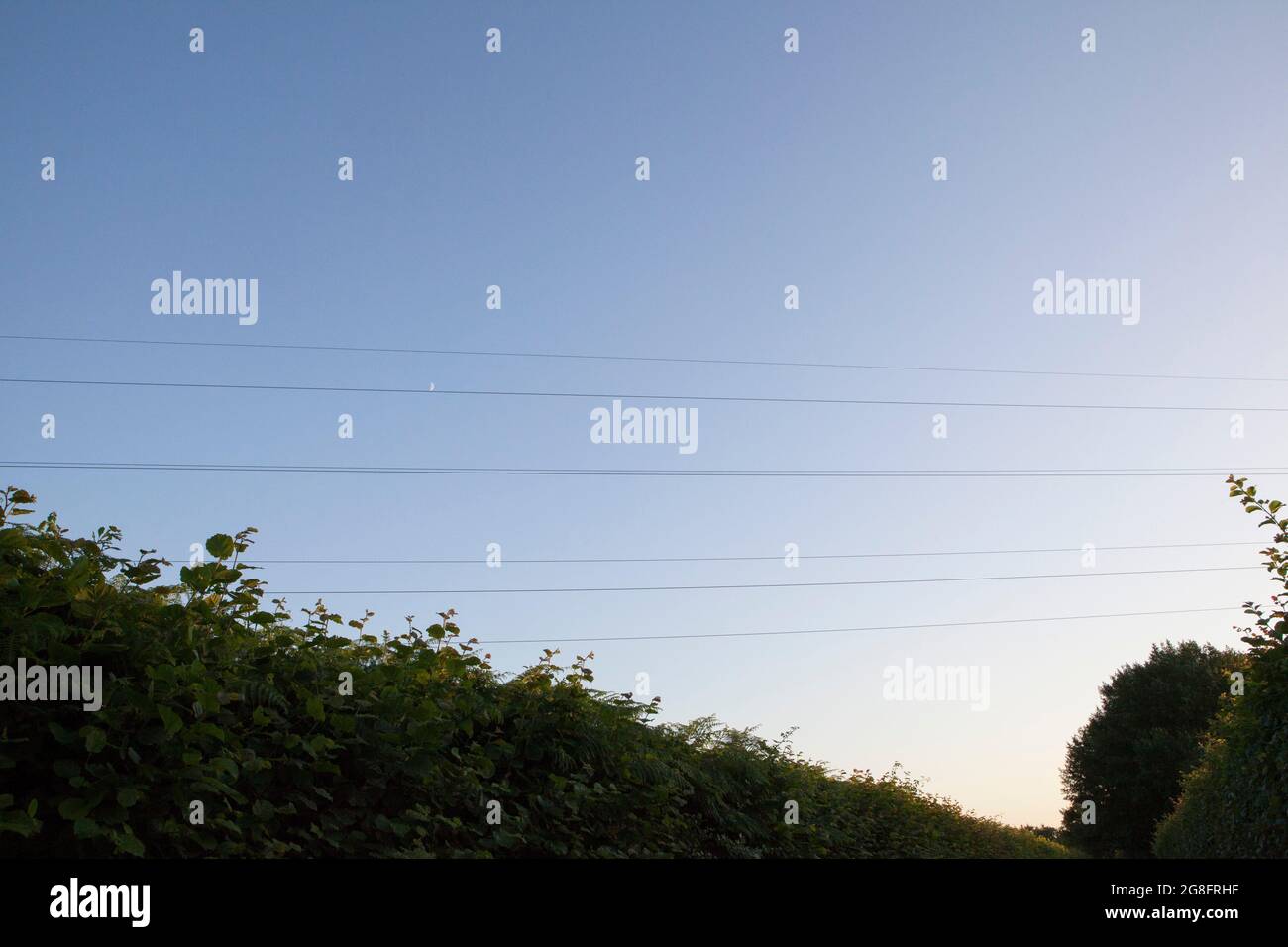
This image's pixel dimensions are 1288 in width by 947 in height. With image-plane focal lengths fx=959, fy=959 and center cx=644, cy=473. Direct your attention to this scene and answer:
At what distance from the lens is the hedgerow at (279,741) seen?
511 cm

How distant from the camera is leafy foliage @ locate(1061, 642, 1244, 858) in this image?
33.8 meters

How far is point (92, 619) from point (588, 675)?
4.15 meters

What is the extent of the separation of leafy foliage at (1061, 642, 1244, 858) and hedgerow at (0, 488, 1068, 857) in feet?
99.5

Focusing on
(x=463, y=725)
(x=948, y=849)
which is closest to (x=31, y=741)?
(x=463, y=725)

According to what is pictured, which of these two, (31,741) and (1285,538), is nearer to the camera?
(31,741)

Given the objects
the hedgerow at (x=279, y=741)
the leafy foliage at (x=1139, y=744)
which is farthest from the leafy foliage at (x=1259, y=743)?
the leafy foliage at (x=1139, y=744)

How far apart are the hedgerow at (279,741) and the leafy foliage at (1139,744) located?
30.3 m

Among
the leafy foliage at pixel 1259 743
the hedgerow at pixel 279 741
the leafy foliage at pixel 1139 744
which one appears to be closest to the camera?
the hedgerow at pixel 279 741

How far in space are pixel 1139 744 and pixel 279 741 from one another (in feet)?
117

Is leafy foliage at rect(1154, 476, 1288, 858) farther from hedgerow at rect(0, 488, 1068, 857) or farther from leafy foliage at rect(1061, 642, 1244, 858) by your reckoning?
leafy foliage at rect(1061, 642, 1244, 858)

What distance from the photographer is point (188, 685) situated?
554 cm

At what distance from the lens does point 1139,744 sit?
34.3 m

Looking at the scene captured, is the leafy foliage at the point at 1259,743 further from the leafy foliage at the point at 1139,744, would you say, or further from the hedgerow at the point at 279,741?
the leafy foliage at the point at 1139,744
